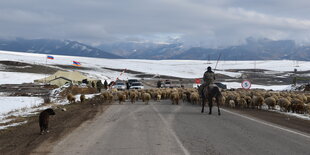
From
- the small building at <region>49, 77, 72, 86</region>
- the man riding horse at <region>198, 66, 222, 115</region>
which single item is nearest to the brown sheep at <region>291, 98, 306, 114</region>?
the man riding horse at <region>198, 66, 222, 115</region>

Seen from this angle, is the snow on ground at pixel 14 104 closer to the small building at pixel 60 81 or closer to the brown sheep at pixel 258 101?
the brown sheep at pixel 258 101

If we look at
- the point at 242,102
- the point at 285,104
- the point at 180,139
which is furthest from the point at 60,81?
the point at 180,139

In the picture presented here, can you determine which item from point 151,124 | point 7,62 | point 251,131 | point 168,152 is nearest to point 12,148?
point 168,152

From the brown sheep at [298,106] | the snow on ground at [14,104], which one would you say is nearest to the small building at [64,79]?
the snow on ground at [14,104]

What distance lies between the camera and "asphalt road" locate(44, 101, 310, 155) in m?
8.04

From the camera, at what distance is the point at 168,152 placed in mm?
7766

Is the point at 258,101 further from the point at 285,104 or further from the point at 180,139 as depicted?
the point at 180,139

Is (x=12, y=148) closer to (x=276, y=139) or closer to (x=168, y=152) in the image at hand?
(x=168, y=152)

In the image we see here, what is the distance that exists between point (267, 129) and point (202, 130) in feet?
7.63

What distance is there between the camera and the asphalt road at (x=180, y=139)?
8038 mm

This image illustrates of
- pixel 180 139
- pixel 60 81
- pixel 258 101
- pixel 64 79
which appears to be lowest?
pixel 180 139

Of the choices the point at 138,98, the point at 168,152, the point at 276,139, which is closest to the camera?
the point at 168,152

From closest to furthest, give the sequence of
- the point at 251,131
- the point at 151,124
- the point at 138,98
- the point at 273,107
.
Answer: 1. the point at 251,131
2. the point at 151,124
3. the point at 273,107
4. the point at 138,98

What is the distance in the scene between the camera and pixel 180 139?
368 inches
